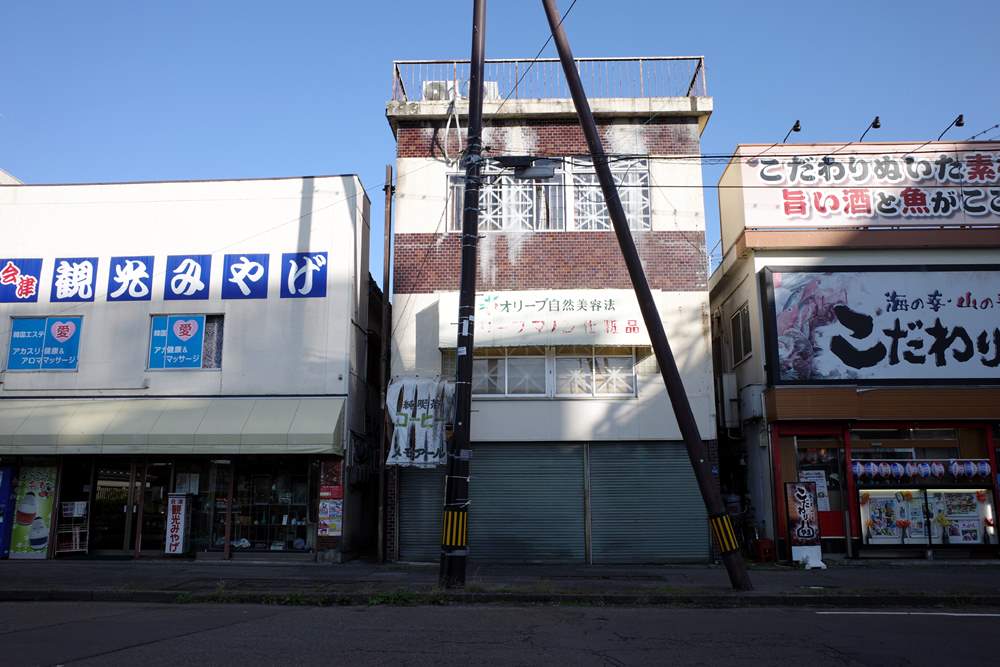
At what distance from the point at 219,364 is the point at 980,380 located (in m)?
15.9

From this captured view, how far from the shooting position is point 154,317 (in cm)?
1694

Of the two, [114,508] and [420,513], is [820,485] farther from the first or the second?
[114,508]

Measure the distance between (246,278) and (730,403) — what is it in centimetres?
1127

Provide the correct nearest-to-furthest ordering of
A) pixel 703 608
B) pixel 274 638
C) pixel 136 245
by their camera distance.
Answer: pixel 274 638
pixel 703 608
pixel 136 245

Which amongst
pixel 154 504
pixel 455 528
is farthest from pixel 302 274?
pixel 455 528

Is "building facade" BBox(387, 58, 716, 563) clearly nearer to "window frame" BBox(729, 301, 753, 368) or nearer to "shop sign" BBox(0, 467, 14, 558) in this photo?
"window frame" BBox(729, 301, 753, 368)

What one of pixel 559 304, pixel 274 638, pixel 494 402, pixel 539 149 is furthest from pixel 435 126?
pixel 274 638

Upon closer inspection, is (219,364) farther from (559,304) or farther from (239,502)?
(559,304)

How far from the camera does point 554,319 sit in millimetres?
15914

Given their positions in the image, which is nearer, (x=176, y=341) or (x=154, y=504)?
(x=154, y=504)

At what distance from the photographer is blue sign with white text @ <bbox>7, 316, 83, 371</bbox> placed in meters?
16.9

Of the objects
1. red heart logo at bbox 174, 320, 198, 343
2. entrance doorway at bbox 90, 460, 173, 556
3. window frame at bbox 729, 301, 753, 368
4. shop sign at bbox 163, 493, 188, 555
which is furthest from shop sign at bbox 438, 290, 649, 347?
entrance doorway at bbox 90, 460, 173, 556

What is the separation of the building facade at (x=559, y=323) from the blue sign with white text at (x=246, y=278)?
2861mm

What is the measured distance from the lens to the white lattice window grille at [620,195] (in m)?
17.1
